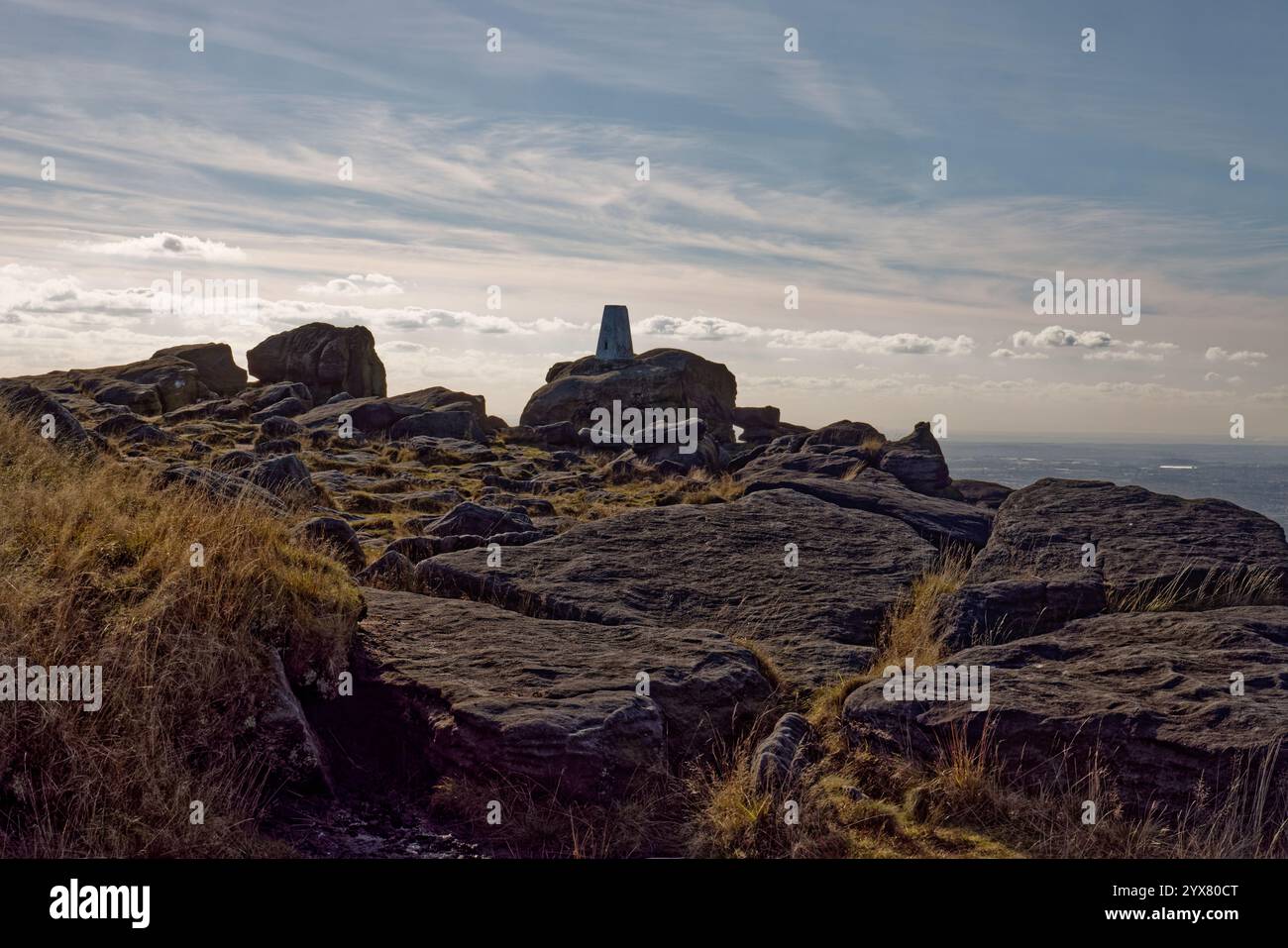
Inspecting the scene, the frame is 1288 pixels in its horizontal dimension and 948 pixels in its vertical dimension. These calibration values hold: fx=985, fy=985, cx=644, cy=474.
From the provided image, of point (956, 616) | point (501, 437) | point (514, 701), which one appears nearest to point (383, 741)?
point (514, 701)

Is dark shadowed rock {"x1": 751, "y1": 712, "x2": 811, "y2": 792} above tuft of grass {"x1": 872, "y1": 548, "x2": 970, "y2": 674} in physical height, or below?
below

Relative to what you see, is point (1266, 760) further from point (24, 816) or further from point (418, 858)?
point (24, 816)

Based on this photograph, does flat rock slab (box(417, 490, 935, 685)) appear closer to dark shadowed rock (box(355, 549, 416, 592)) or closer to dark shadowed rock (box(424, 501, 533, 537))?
dark shadowed rock (box(355, 549, 416, 592))

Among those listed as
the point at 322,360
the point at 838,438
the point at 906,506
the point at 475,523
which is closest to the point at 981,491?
the point at 838,438

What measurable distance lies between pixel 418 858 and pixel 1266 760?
4.84 metres

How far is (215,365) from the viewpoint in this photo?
4509cm

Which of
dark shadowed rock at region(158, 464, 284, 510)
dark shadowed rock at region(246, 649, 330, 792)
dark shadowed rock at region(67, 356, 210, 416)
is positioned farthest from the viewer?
dark shadowed rock at region(67, 356, 210, 416)

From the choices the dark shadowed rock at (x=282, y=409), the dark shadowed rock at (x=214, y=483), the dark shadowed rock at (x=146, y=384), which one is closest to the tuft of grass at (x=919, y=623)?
the dark shadowed rock at (x=214, y=483)

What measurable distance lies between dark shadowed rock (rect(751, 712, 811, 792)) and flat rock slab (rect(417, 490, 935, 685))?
1088mm

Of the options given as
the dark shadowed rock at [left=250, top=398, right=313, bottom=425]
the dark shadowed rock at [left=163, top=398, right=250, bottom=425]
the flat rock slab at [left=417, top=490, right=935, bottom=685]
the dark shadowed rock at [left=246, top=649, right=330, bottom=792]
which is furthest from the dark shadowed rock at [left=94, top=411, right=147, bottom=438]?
the dark shadowed rock at [left=246, top=649, right=330, bottom=792]

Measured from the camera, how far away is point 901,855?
5586mm

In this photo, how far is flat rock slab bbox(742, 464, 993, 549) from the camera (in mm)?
12938

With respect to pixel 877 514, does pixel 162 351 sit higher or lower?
higher

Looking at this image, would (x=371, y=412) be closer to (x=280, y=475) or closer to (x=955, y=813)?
(x=280, y=475)
